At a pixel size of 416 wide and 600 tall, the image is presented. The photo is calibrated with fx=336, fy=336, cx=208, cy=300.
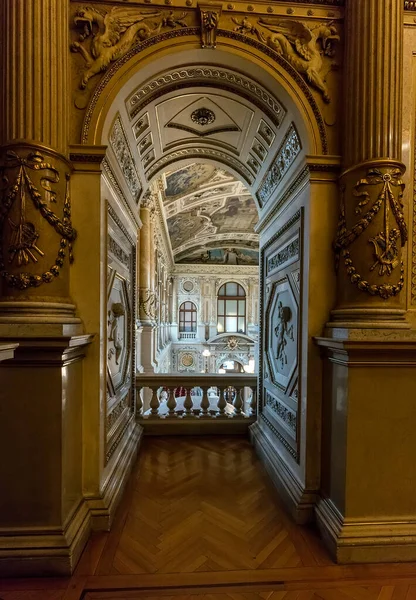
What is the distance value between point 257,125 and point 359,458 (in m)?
3.06

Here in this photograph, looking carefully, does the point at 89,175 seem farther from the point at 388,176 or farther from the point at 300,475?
the point at 300,475

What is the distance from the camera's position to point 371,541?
2.21 meters

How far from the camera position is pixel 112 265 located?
2.99 metres

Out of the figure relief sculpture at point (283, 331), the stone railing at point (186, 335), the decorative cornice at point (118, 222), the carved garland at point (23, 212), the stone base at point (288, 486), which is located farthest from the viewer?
the stone railing at point (186, 335)

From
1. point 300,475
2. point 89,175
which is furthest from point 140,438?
point 89,175

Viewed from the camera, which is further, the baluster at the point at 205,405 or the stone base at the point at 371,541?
the baluster at the point at 205,405

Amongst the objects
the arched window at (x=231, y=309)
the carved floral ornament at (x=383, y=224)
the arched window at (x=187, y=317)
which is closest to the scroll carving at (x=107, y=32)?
the carved floral ornament at (x=383, y=224)

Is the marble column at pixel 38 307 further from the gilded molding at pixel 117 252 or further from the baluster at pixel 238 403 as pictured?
the baluster at pixel 238 403

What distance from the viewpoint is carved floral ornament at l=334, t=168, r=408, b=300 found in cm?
235

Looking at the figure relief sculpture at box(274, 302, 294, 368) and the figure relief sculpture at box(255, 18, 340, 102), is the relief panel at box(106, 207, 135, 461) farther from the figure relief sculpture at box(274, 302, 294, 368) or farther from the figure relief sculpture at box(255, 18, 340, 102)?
the figure relief sculpture at box(255, 18, 340, 102)

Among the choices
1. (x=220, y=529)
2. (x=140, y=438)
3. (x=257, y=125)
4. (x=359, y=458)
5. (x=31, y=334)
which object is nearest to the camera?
(x=31, y=334)

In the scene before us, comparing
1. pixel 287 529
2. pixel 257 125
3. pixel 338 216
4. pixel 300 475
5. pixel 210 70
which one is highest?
pixel 210 70

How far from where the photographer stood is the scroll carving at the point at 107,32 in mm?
2514

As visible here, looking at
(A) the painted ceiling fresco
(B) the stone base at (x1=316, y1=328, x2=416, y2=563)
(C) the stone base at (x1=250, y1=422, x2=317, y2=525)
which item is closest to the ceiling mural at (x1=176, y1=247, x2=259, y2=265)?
(A) the painted ceiling fresco
